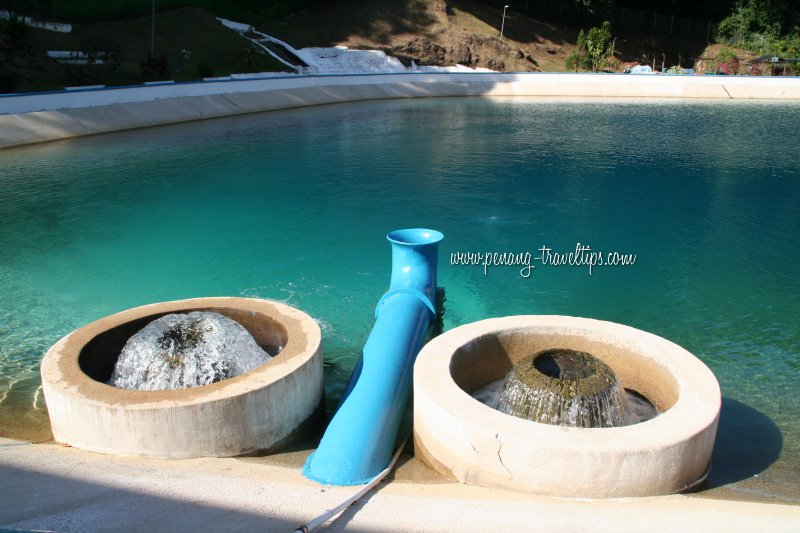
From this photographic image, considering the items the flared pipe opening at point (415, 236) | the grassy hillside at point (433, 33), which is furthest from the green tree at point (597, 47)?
the flared pipe opening at point (415, 236)

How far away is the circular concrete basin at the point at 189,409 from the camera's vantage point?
18.8ft

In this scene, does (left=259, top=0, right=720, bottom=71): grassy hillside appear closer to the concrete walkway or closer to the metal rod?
the metal rod

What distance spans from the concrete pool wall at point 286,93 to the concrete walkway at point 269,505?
18.5 m

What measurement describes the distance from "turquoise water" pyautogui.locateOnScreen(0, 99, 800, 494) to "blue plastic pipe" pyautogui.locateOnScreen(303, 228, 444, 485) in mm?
1158

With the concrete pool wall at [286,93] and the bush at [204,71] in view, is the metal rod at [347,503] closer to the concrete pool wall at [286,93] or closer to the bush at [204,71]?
the concrete pool wall at [286,93]

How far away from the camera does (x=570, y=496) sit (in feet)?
17.4

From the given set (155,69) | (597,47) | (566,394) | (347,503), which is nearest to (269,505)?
(347,503)

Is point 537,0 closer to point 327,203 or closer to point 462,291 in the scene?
point 327,203

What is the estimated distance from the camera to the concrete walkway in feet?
16.0

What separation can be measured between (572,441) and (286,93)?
1118 inches

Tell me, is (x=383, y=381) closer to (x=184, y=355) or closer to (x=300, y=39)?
(x=184, y=355)

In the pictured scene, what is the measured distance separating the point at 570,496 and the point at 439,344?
6.71 ft

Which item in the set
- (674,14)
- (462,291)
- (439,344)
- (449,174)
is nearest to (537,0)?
(674,14)

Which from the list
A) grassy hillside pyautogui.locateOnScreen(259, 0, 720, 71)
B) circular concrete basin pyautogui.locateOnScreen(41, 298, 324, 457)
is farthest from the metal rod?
grassy hillside pyautogui.locateOnScreen(259, 0, 720, 71)
